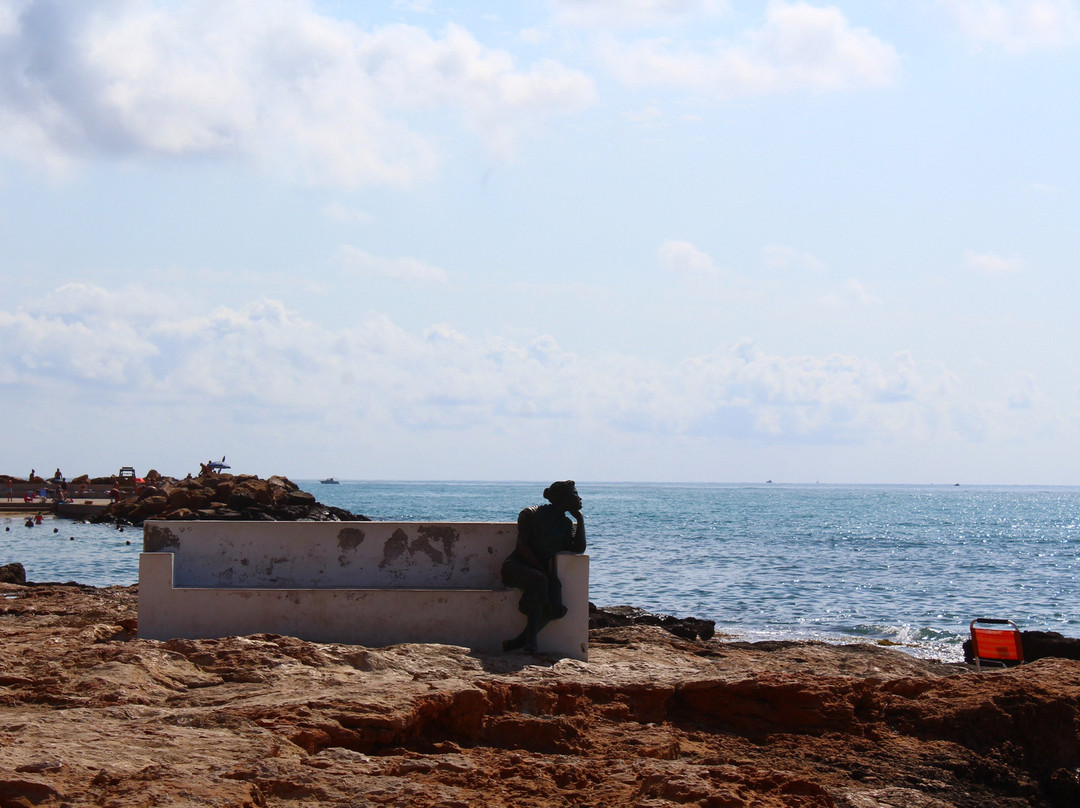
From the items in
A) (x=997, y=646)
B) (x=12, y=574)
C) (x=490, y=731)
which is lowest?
(x=997, y=646)

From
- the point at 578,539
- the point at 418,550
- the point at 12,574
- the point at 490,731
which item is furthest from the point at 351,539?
the point at 12,574

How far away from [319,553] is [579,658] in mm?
2449

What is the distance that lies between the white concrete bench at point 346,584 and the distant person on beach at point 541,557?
13 centimetres

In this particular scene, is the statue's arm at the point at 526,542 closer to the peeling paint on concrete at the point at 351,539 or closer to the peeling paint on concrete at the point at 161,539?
the peeling paint on concrete at the point at 351,539

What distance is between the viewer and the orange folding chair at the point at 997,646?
1022 cm

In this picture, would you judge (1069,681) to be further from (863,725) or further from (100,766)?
(100,766)

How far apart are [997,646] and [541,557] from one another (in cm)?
575

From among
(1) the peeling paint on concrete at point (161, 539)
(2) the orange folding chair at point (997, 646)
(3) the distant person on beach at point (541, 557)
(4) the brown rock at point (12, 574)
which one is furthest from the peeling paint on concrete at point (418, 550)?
(4) the brown rock at point (12, 574)

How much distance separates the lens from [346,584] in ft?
27.3

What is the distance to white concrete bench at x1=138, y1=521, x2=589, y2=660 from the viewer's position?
25.8ft

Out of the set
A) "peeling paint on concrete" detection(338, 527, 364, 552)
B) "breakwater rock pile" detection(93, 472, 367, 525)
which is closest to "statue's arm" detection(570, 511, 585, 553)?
"peeling paint on concrete" detection(338, 527, 364, 552)

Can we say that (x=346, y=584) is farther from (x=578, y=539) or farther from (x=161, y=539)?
(x=578, y=539)

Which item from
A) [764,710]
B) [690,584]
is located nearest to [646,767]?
[764,710]

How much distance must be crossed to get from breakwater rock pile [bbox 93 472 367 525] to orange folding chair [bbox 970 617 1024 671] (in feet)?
79.4
